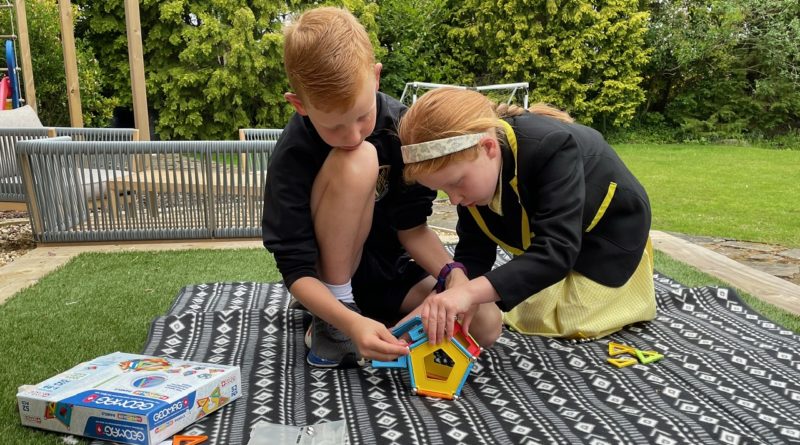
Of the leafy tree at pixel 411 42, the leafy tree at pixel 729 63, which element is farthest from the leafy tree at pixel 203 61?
the leafy tree at pixel 729 63

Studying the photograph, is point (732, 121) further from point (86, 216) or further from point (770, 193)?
point (86, 216)

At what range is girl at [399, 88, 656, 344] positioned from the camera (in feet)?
5.60

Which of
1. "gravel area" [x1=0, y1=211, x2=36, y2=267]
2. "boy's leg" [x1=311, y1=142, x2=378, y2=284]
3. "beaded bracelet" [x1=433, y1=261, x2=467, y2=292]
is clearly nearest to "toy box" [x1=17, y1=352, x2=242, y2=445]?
"boy's leg" [x1=311, y1=142, x2=378, y2=284]

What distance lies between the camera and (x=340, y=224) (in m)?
1.81

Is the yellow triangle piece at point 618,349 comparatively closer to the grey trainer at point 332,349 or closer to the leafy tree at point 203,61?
the grey trainer at point 332,349

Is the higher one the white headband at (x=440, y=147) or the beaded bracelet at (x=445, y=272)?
the white headband at (x=440, y=147)

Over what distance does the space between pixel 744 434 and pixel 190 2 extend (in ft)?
29.0

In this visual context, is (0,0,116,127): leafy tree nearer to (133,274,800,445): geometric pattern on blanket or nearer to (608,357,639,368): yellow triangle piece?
(133,274,800,445): geometric pattern on blanket

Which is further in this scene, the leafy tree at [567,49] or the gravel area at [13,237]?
the leafy tree at [567,49]

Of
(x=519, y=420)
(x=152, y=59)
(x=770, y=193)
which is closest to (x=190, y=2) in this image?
(x=152, y=59)

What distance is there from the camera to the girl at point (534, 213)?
67.2 inches

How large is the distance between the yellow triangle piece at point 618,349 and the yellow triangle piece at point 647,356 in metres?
0.02

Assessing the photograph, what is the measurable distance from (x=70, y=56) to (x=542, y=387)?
17.2 ft

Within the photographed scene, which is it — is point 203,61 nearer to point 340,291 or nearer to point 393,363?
point 340,291
